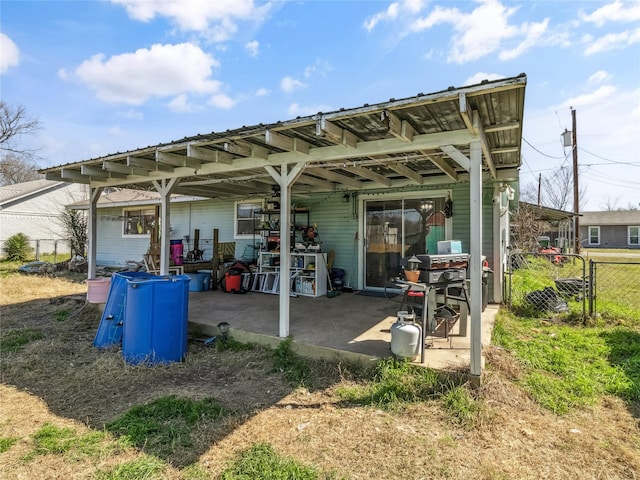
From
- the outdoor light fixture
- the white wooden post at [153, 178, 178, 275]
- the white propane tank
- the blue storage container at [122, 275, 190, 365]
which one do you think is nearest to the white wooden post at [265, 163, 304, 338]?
the outdoor light fixture

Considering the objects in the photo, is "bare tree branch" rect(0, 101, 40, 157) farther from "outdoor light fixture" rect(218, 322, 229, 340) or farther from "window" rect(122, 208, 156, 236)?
"outdoor light fixture" rect(218, 322, 229, 340)

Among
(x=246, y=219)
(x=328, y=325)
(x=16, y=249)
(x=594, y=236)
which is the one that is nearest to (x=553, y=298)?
(x=328, y=325)

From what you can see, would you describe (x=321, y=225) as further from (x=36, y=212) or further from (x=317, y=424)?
(x=36, y=212)

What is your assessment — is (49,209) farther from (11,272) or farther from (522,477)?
(522,477)

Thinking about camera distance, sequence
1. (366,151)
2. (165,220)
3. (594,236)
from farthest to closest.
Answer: (594,236) → (165,220) → (366,151)

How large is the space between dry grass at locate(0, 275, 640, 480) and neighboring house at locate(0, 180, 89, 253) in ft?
58.7

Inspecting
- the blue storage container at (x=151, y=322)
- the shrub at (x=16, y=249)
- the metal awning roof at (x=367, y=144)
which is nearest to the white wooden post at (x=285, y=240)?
the metal awning roof at (x=367, y=144)

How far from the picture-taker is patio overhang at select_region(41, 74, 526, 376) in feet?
9.67

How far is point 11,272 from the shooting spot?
11867 millimetres

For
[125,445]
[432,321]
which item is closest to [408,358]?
[432,321]

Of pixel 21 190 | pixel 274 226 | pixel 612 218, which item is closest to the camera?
pixel 274 226

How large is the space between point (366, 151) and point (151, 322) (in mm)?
3088

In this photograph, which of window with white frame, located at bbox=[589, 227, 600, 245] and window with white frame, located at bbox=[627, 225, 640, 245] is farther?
window with white frame, located at bbox=[589, 227, 600, 245]

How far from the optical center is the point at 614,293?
7816 mm
